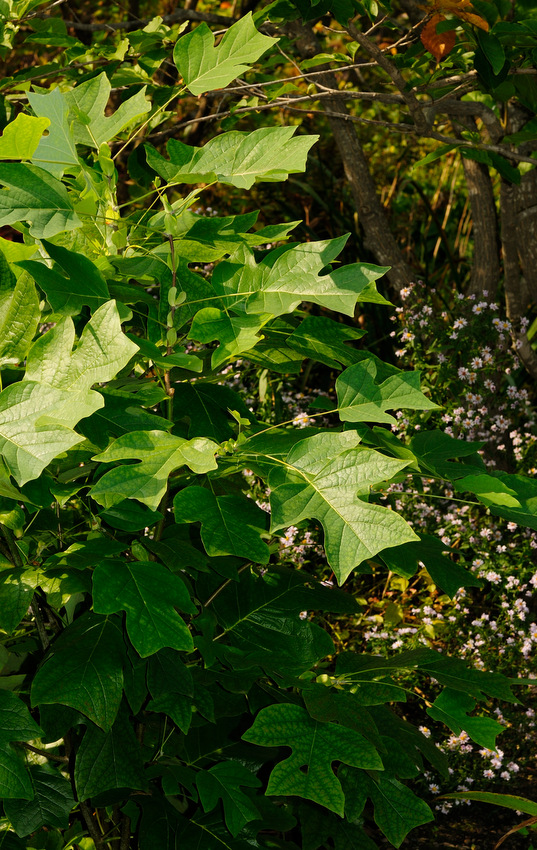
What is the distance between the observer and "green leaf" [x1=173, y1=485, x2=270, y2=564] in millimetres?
930

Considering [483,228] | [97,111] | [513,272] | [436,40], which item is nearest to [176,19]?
[436,40]

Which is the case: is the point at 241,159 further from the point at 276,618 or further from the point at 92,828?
the point at 92,828

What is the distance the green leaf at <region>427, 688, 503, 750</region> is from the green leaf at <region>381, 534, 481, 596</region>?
158 mm

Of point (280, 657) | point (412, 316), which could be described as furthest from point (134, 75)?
point (280, 657)

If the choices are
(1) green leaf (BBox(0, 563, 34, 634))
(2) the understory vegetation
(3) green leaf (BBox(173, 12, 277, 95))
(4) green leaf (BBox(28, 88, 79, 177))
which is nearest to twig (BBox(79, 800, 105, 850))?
(2) the understory vegetation

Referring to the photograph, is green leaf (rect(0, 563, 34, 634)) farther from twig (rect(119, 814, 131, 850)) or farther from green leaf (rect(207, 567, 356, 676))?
twig (rect(119, 814, 131, 850))

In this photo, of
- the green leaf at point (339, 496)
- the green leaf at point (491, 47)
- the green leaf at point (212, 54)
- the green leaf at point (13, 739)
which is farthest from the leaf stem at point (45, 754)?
the green leaf at point (491, 47)

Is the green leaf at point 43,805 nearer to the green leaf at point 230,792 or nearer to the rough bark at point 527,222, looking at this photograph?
the green leaf at point 230,792

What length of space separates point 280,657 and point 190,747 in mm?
293

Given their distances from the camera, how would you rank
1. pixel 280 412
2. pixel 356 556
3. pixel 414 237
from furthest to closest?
pixel 414 237 < pixel 280 412 < pixel 356 556

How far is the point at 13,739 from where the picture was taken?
→ 100cm

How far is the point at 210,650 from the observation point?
112cm

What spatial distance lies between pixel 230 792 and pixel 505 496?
0.58 m

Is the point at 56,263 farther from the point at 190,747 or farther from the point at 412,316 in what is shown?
the point at 412,316
